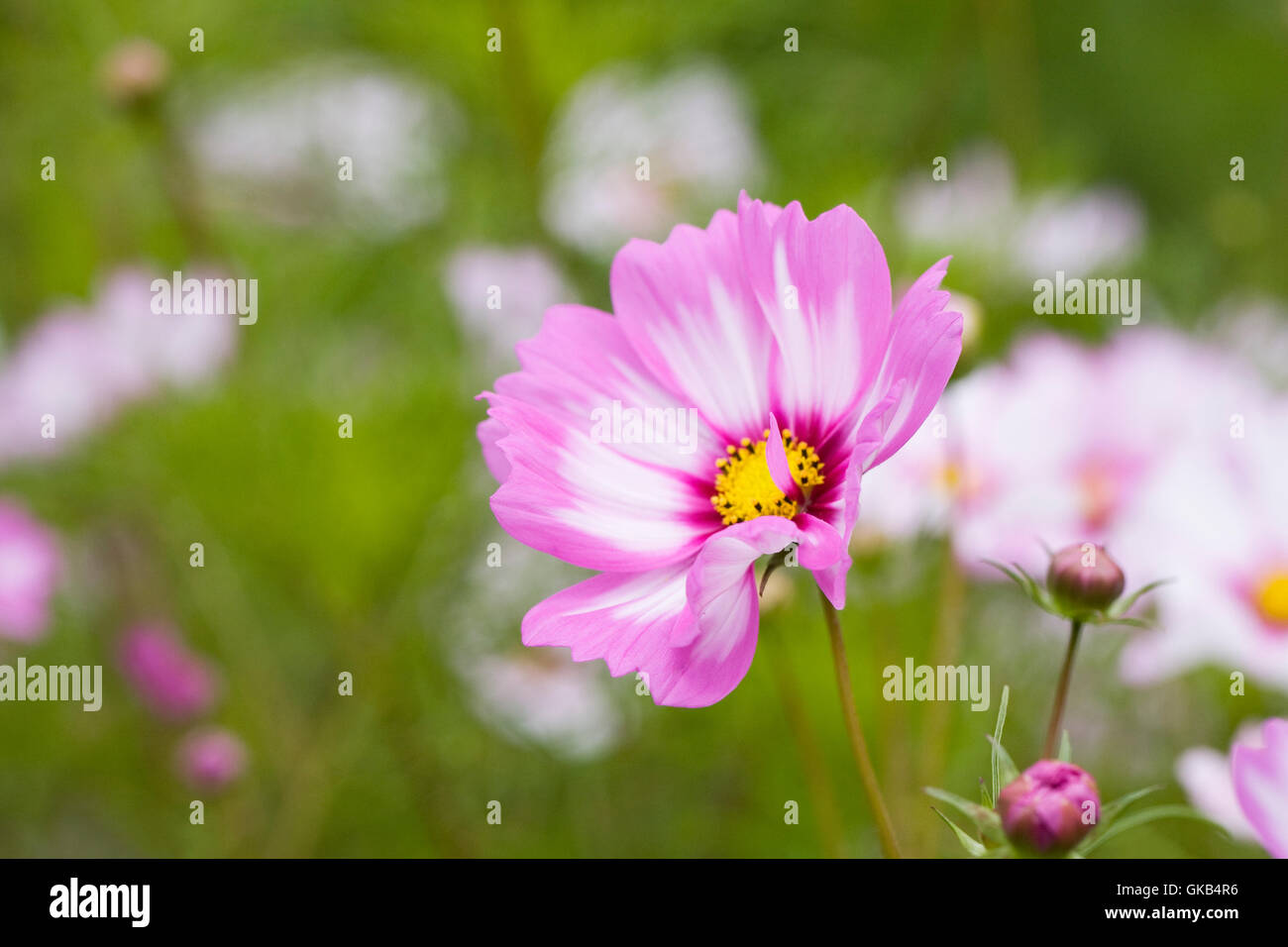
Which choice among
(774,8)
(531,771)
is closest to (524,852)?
(531,771)

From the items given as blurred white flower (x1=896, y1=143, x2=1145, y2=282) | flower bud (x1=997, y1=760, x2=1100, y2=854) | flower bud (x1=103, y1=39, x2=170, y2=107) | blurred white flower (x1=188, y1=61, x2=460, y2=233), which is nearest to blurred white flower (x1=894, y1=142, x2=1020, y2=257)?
blurred white flower (x1=896, y1=143, x2=1145, y2=282)

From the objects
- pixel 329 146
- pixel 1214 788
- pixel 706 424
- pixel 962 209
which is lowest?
pixel 1214 788

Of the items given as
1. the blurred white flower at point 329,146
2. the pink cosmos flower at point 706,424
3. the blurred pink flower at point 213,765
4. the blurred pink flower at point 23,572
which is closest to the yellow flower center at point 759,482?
the pink cosmos flower at point 706,424

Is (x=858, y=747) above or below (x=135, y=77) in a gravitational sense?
below

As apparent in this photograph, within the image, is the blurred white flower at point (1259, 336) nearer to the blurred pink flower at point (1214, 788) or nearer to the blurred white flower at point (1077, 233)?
the blurred white flower at point (1077, 233)

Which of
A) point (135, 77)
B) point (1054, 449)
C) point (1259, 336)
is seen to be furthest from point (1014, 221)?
point (135, 77)

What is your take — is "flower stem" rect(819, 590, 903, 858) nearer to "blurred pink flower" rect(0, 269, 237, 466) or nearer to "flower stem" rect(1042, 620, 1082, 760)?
"flower stem" rect(1042, 620, 1082, 760)

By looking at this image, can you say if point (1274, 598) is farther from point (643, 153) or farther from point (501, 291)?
point (643, 153)
